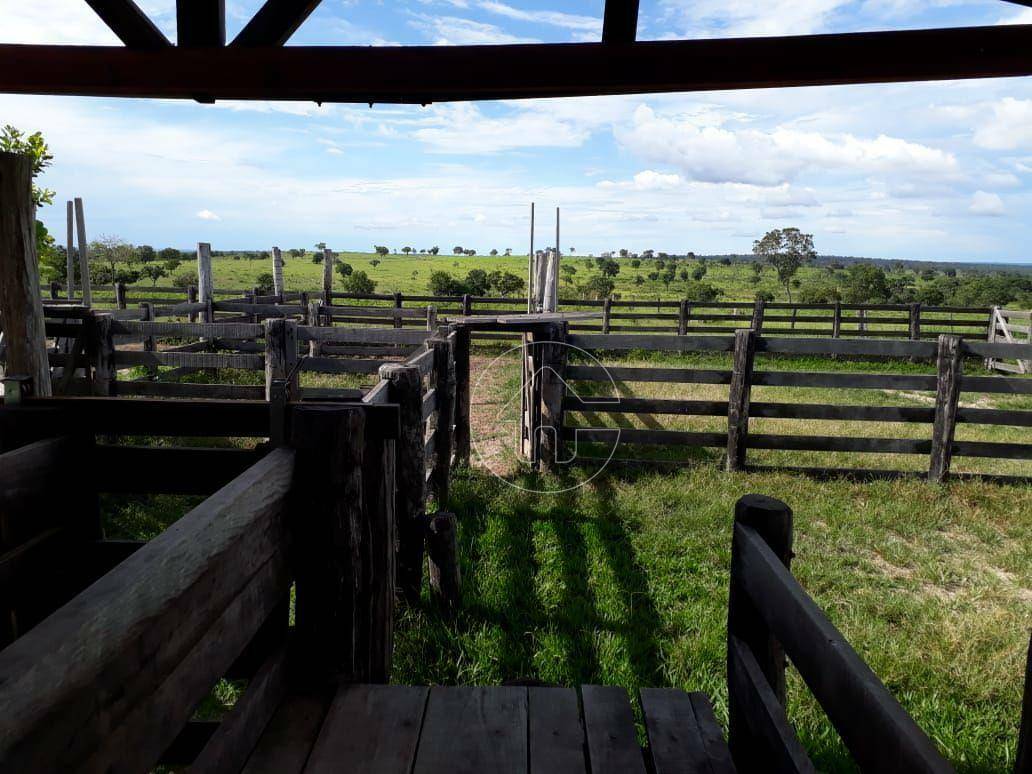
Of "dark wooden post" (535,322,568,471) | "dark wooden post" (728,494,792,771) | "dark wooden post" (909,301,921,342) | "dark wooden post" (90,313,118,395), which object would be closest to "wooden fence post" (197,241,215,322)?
"dark wooden post" (90,313,118,395)

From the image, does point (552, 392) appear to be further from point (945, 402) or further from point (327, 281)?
point (327, 281)

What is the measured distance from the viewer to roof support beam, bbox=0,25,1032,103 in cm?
322

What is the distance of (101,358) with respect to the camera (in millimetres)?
8188

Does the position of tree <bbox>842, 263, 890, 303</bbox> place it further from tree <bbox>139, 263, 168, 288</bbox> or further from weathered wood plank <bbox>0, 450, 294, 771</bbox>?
tree <bbox>139, 263, 168, 288</bbox>

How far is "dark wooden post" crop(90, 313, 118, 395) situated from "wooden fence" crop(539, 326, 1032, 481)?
4.91 m

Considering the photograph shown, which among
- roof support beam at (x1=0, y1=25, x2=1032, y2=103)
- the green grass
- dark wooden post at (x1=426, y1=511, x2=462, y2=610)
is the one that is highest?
roof support beam at (x1=0, y1=25, x2=1032, y2=103)

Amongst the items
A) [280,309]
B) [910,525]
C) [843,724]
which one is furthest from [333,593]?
[280,309]

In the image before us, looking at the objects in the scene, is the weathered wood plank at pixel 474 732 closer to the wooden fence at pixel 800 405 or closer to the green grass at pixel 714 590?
the green grass at pixel 714 590

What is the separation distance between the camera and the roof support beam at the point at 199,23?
11.1 feet

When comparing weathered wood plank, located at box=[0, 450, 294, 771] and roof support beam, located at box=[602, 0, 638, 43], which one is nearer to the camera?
weathered wood plank, located at box=[0, 450, 294, 771]

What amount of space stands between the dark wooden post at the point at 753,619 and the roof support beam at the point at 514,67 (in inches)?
82.0

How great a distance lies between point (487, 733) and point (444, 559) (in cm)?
236

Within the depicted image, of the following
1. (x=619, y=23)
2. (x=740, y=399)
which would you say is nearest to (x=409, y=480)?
(x=619, y=23)

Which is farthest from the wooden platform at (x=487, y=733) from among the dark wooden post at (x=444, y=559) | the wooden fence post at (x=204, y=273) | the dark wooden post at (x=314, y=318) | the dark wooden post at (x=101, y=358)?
the wooden fence post at (x=204, y=273)
